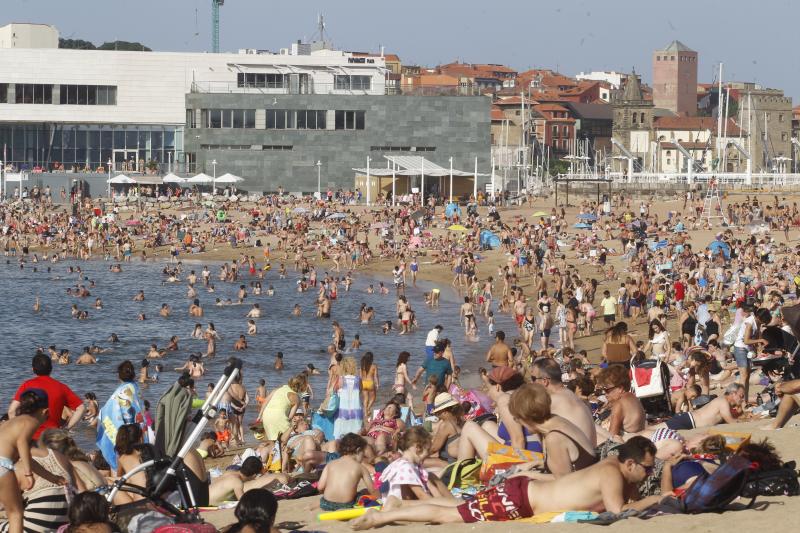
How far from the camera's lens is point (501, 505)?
Result: 28.1ft

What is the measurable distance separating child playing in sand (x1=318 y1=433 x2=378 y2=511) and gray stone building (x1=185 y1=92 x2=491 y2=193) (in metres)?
62.7

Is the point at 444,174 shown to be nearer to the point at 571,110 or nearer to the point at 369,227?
the point at 369,227

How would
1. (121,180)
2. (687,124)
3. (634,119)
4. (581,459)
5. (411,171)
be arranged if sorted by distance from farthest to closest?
(687,124)
(634,119)
(121,180)
(411,171)
(581,459)

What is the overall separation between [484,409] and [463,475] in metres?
3.77

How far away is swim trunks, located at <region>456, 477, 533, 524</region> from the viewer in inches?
337

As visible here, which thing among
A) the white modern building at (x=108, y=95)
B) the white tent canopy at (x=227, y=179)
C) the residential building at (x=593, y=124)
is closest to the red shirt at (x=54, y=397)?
the white tent canopy at (x=227, y=179)

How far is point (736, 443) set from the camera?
10.3 metres

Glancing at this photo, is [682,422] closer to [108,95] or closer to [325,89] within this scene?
[325,89]

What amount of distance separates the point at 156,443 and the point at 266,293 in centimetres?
3205

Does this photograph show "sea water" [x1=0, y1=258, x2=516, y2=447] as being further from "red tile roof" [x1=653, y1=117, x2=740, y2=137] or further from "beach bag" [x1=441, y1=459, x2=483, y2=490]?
"red tile roof" [x1=653, y1=117, x2=740, y2=137]

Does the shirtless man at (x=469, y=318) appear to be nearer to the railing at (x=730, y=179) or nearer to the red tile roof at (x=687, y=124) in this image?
the railing at (x=730, y=179)

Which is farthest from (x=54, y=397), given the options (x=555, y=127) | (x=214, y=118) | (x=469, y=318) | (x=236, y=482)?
(x=555, y=127)

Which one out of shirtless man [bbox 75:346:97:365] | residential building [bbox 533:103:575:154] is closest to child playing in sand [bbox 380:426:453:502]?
shirtless man [bbox 75:346:97:365]

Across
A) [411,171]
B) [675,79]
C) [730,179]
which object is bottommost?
[730,179]
